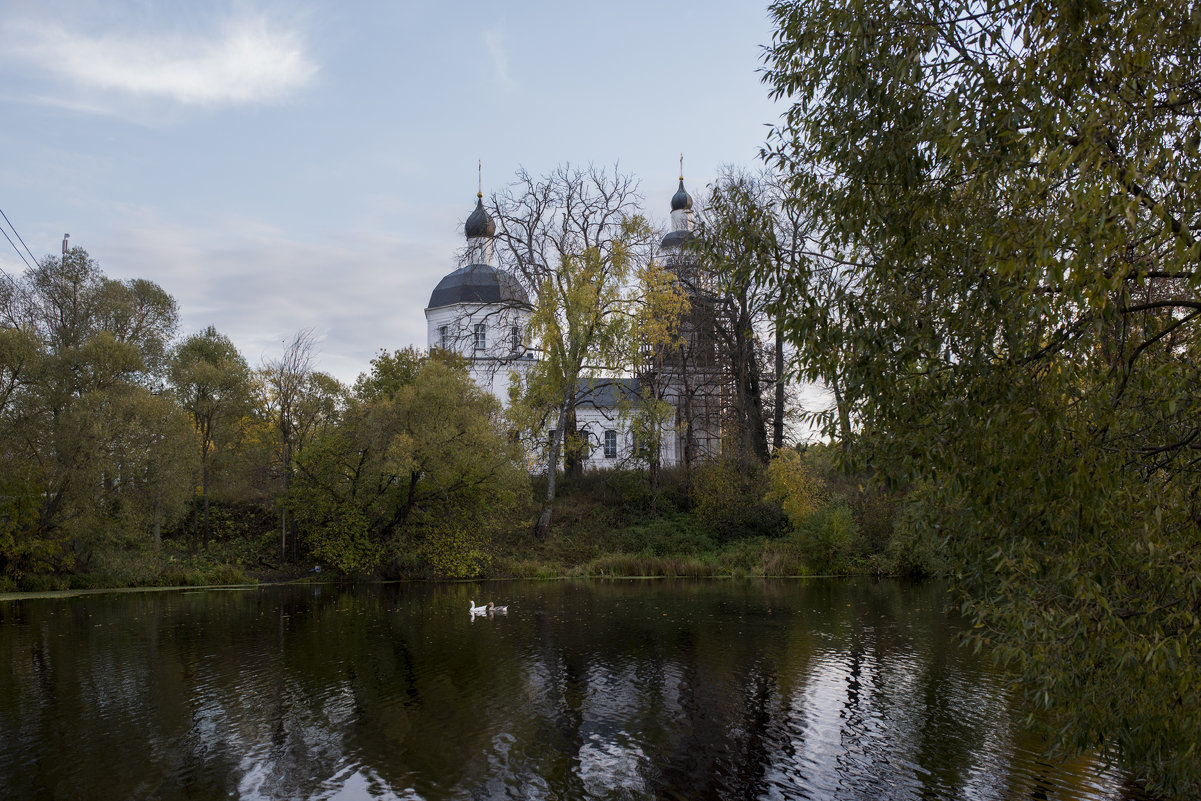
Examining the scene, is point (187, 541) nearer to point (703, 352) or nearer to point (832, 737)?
point (703, 352)

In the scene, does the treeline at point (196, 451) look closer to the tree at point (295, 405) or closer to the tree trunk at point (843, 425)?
the tree at point (295, 405)

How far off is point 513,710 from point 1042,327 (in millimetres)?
8427

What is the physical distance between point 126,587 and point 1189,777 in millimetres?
28943

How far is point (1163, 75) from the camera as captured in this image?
5797mm

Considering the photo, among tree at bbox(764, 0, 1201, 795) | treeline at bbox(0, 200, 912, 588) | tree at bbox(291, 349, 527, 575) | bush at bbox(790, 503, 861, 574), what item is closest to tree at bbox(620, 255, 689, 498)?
treeline at bbox(0, 200, 912, 588)

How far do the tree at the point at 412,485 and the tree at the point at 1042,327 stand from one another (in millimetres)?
24646

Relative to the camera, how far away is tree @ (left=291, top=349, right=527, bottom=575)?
30.9m

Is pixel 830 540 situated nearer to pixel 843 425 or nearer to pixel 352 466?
pixel 352 466

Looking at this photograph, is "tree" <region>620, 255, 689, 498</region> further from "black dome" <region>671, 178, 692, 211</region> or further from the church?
"black dome" <region>671, 178, 692, 211</region>

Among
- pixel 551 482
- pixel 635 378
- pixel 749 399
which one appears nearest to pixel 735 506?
pixel 749 399

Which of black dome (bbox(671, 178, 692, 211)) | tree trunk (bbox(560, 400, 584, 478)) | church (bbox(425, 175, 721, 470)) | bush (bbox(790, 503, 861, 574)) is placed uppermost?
black dome (bbox(671, 178, 692, 211))

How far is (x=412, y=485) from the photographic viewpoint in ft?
104

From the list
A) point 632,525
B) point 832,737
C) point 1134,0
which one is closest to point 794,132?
point 1134,0

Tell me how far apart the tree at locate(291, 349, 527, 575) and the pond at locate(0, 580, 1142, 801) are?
10001 mm
